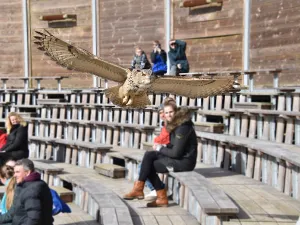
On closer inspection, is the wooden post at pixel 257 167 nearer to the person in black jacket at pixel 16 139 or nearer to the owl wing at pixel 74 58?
the owl wing at pixel 74 58

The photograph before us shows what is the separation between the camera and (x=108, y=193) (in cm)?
522

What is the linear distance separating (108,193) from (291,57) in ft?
14.7

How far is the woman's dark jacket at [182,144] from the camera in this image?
521 cm

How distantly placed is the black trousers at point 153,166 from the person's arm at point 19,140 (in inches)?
108

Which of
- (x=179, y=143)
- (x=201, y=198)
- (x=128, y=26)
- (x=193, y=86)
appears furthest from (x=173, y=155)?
(x=128, y=26)

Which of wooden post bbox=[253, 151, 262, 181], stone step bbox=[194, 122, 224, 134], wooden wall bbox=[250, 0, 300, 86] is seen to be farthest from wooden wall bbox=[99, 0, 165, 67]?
wooden post bbox=[253, 151, 262, 181]

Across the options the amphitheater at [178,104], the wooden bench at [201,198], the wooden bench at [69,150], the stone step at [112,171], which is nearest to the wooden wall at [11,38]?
the amphitheater at [178,104]

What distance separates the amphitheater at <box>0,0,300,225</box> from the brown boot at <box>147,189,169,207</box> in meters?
0.07

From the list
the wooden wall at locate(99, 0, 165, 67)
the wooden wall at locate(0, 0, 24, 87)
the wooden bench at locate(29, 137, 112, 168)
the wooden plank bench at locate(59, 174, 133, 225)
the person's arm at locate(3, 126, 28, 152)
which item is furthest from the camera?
the wooden wall at locate(0, 0, 24, 87)

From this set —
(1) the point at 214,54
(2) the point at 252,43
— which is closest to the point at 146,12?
(1) the point at 214,54

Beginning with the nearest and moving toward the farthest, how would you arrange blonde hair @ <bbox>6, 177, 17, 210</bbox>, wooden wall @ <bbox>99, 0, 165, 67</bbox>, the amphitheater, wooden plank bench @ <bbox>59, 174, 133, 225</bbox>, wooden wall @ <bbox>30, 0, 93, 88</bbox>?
1. wooden plank bench @ <bbox>59, 174, 133, 225</bbox>
2. blonde hair @ <bbox>6, 177, 17, 210</bbox>
3. the amphitheater
4. wooden wall @ <bbox>99, 0, 165, 67</bbox>
5. wooden wall @ <bbox>30, 0, 93, 88</bbox>

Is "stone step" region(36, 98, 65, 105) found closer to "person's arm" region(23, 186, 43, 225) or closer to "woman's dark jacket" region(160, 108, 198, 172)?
"woman's dark jacket" region(160, 108, 198, 172)

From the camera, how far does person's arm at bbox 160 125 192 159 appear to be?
205 inches

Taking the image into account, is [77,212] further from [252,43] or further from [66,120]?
[252,43]
